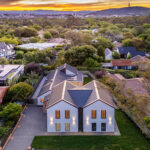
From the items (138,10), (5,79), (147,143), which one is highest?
(138,10)

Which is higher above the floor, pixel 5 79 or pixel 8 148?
pixel 5 79

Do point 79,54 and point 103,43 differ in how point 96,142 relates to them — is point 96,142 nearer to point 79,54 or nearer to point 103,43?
point 79,54

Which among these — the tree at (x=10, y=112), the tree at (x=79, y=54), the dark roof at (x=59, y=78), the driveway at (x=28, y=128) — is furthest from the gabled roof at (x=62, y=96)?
the tree at (x=79, y=54)

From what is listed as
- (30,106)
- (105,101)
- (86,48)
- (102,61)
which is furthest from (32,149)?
(102,61)

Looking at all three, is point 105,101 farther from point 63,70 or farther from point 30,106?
point 63,70

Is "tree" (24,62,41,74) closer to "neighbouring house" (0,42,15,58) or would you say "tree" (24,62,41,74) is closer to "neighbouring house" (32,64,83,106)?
"neighbouring house" (32,64,83,106)

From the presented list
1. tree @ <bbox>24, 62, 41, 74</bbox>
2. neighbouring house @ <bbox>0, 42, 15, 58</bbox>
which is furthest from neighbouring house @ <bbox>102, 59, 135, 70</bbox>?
neighbouring house @ <bbox>0, 42, 15, 58</bbox>
